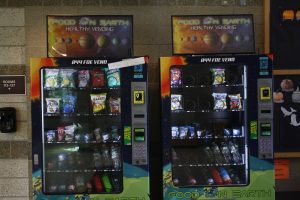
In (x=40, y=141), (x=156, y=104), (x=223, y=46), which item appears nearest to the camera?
(x=40, y=141)

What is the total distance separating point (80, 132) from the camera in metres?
3.71

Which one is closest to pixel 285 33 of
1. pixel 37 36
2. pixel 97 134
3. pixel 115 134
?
pixel 115 134

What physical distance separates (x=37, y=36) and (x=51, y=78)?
0.86 meters

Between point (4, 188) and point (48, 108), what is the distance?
4.08 feet

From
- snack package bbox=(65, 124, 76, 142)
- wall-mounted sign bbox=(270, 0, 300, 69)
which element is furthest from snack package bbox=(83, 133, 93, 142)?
wall-mounted sign bbox=(270, 0, 300, 69)

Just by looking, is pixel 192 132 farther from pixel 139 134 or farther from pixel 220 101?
pixel 139 134

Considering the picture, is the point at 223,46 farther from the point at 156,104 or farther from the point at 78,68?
the point at 78,68

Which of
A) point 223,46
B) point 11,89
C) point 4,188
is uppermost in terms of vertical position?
point 223,46

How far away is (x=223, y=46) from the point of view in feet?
12.6

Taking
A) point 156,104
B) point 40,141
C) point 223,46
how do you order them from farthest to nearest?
point 156,104, point 223,46, point 40,141

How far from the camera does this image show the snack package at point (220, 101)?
3.65m

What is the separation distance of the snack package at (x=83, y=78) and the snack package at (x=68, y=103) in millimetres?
140

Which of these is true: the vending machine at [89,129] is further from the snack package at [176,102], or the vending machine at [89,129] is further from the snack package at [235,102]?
the snack package at [235,102]

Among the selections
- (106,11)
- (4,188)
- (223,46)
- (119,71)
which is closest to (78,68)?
(119,71)
